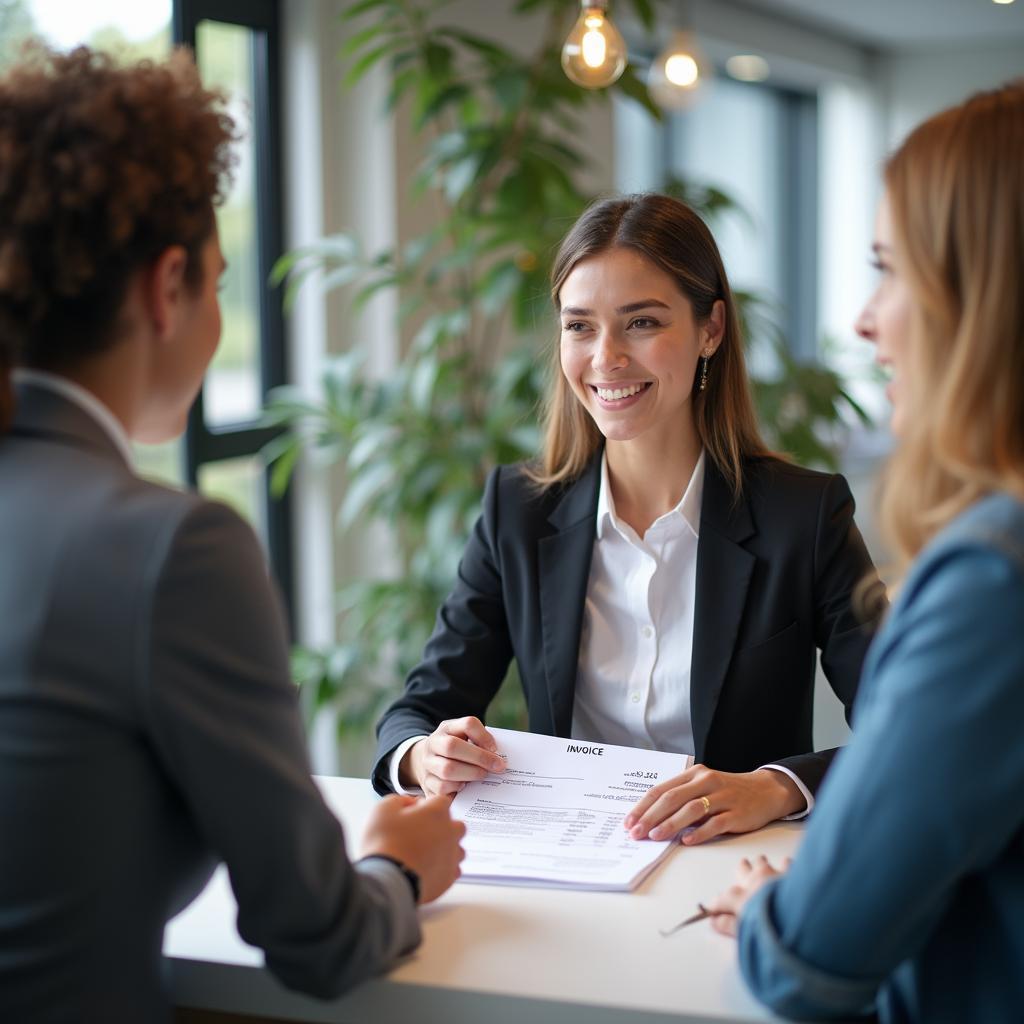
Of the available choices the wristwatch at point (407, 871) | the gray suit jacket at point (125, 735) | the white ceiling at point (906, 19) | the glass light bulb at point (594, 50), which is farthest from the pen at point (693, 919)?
the white ceiling at point (906, 19)

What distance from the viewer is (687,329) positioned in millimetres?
1952

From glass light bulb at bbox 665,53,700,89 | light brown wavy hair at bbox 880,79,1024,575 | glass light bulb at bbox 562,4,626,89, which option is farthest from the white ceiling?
light brown wavy hair at bbox 880,79,1024,575

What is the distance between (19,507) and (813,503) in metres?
1.24

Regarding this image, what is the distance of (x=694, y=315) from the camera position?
1.97 metres

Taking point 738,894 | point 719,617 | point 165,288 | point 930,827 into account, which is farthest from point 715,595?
point 165,288

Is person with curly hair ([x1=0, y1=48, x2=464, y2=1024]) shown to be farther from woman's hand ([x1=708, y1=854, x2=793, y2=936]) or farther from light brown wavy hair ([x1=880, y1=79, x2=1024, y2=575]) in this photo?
light brown wavy hair ([x1=880, y1=79, x2=1024, y2=575])

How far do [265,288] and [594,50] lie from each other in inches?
69.1

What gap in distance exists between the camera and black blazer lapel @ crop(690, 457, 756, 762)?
1828 millimetres

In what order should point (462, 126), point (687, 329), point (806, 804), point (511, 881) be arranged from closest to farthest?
point (511, 881), point (806, 804), point (687, 329), point (462, 126)

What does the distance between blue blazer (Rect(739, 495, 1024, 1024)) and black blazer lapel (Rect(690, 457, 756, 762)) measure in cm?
77

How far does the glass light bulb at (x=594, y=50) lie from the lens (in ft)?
6.47

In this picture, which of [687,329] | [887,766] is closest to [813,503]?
[687,329]

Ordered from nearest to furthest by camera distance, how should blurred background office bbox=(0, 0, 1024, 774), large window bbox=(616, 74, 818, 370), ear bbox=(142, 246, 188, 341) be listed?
1. ear bbox=(142, 246, 188, 341)
2. blurred background office bbox=(0, 0, 1024, 774)
3. large window bbox=(616, 74, 818, 370)

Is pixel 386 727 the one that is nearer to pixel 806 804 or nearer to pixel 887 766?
pixel 806 804
